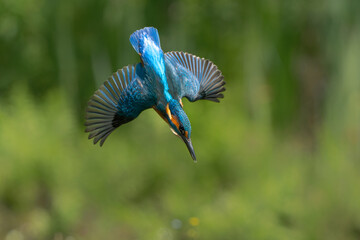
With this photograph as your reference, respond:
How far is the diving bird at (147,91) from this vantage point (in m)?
0.75

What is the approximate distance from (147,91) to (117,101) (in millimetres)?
52

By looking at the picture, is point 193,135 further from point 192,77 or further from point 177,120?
point 177,120

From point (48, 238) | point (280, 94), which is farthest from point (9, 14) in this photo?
point (280, 94)

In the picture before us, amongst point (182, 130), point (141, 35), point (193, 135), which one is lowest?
point (193, 135)

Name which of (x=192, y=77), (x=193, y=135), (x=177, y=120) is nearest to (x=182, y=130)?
(x=177, y=120)

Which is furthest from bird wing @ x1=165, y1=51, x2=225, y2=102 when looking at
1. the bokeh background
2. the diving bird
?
the bokeh background

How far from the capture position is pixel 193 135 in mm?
5477

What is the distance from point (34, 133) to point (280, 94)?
247 centimetres

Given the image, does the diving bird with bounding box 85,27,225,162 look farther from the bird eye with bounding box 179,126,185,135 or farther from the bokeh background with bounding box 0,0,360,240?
the bokeh background with bounding box 0,0,360,240

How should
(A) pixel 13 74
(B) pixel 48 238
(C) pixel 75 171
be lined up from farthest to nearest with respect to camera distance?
(A) pixel 13 74 → (C) pixel 75 171 → (B) pixel 48 238

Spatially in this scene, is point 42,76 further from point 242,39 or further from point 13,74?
point 242,39

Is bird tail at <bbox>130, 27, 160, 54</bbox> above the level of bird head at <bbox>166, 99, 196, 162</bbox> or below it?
above

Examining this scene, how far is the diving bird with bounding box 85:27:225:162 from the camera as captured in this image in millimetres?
750

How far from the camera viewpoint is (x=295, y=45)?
21.3 ft
